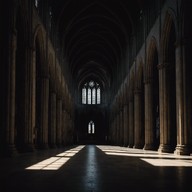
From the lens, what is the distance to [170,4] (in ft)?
68.9

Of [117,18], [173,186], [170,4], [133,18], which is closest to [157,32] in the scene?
[170,4]

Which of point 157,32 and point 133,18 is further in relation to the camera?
point 133,18

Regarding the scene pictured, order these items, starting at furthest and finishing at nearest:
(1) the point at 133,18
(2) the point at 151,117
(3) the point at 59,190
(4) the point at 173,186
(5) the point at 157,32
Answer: (1) the point at 133,18 → (2) the point at 151,117 → (5) the point at 157,32 → (4) the point at 173,186 → (3) the point at 59,190

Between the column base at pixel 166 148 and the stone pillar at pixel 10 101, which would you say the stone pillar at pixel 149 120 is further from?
the stone pillar at pixel 10 101

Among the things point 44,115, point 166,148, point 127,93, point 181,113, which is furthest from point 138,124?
point 181,113

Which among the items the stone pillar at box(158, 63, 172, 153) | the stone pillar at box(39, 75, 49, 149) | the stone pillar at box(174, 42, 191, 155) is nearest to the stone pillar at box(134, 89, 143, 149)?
the stone pillar at box(39, 75, 49, 149)

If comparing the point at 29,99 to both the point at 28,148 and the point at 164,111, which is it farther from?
the point at 164,111

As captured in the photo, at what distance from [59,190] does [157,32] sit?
21272mm

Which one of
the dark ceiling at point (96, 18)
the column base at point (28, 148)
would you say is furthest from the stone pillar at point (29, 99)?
the dark ceiling at point (96, 18)

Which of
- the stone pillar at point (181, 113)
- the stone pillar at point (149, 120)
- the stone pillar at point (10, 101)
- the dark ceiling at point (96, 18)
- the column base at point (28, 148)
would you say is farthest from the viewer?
the dark ceiling at point (96, 18)

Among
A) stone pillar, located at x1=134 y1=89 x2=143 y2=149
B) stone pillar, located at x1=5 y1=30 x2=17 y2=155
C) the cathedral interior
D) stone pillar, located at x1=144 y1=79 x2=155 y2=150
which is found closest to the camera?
the cathedral interior

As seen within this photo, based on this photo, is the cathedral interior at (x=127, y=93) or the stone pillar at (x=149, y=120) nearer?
the cathedral interior at (x=127, y=93)

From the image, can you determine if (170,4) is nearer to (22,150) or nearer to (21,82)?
(21,82)

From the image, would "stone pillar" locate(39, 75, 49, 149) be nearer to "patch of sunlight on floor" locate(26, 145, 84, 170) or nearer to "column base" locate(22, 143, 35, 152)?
"column base" locate(22, 143, 35, 152)
